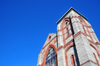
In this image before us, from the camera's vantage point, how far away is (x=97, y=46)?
575 inches

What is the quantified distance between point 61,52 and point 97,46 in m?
5.39

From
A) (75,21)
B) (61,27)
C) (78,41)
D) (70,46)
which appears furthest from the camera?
(61,27)

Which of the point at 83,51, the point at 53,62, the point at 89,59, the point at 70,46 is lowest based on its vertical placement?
the point at 89,59

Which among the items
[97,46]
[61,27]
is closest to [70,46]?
[97,46]

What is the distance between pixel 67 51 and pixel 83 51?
3.64 m

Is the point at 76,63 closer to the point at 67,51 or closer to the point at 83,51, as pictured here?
the point at 83,51

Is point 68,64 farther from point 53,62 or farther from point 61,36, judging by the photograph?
point 61,36

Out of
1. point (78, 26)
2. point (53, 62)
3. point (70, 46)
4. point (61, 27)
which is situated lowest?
point (53, 62)

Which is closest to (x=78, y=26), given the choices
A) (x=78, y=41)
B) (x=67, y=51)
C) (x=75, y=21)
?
(x=75, y=21)

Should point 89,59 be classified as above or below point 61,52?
below

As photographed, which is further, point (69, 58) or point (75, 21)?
point (75, 21)

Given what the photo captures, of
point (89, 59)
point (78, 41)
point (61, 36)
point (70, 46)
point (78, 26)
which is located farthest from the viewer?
point (61, 36)

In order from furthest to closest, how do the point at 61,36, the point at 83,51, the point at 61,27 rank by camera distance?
the point at 61,27 < the point at 61,36 < the point at 83,51

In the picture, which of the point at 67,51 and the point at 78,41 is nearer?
the point at 78,41
